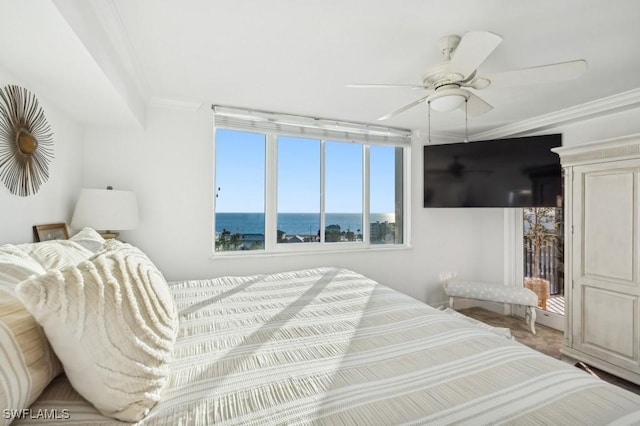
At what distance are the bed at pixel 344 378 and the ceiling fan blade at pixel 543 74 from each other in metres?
1.37

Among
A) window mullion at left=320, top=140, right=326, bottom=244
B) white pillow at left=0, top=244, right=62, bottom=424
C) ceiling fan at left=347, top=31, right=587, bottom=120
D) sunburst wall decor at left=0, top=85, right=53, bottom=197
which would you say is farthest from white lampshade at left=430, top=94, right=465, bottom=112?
sunburst wall decor at left=0, top=85, right=53, bottom=197

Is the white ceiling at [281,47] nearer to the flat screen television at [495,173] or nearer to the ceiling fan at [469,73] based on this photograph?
the ceiling fan at [469,73]

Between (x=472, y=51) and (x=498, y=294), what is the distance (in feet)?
9.44

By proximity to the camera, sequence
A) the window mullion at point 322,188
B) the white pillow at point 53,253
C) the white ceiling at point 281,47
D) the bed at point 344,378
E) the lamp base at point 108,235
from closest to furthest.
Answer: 1. the bed at point 344,378
2. the white pillow at point 53,253
3. the white ceiling at point 281,47
4. the lamp base at point 108,235
5. the window mullion at point 322,188

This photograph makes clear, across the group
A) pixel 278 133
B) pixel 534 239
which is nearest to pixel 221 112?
pixel 278 133

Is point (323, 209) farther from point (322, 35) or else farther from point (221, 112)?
point (322, 35)

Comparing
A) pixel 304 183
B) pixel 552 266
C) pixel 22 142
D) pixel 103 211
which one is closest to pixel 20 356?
pixel 22 142

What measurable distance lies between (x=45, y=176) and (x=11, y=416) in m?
1.86

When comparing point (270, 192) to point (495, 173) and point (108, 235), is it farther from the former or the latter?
point (495, 173)

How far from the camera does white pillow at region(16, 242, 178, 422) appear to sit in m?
0.77

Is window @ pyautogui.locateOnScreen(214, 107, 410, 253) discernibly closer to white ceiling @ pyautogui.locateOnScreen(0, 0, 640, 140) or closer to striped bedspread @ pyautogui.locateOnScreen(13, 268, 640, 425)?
white ceiling @ pyautogui.locateOnScreen(0, 0, 640, 140)

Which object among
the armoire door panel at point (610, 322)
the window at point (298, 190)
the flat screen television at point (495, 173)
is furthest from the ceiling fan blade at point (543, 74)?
the window at point (298, 190)

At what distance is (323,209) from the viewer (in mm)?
3607

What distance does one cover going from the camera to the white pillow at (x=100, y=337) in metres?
0.77
